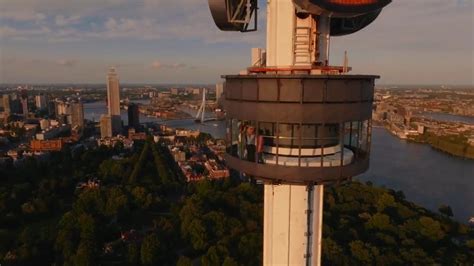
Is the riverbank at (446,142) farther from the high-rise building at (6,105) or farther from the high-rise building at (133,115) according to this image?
the high-rise building at (6,105)

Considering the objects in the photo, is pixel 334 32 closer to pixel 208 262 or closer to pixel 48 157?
pixel 208 262

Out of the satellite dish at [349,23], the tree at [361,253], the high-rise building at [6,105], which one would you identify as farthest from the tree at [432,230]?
the high-rise building at [6,105]

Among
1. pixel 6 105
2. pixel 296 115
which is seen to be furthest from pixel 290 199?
pixel 6 105

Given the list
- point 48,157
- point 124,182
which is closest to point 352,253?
point 124,182

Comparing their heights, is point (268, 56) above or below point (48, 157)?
above

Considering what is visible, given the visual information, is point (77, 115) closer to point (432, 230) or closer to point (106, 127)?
point (106, 127)

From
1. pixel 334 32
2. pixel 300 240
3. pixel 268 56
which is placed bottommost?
pixel 300 240
